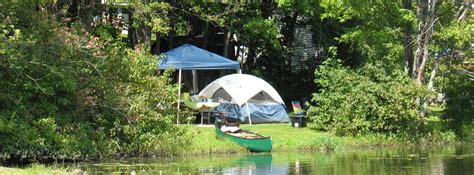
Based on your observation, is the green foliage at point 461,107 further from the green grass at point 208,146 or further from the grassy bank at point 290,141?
the green grass at point 208,146

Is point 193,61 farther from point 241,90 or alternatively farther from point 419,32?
point 419,32

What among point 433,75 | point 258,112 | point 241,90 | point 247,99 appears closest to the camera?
point 433,75

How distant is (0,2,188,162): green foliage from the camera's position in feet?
64.6

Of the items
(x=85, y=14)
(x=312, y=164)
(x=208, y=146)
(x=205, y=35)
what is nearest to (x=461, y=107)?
(x=312, y=164)

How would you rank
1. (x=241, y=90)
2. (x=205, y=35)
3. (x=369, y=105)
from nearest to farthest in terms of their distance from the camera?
1. (x=369, y=105)
2. (x=241, y=90)
3. (x=205, y=35)

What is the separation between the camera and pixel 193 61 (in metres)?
29.4

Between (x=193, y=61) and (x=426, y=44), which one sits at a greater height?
(x=426, y=44)

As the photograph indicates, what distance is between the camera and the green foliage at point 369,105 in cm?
2631

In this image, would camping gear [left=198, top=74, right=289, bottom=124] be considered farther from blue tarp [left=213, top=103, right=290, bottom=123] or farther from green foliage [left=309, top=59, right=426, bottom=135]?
→ green foliage [left=309, top=59, right=426, bottom=135]

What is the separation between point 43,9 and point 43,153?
13.5 feet

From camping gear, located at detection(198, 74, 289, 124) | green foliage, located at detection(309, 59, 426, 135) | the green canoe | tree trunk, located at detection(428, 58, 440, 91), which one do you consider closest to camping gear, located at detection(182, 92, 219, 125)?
camping gear, located at detection(198, 74, 289, 124)

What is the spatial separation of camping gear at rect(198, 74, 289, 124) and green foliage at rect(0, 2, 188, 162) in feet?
18.8

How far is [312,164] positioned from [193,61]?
1009 centimetres

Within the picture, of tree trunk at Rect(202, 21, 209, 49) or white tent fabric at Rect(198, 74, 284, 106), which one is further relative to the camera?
tree trunk at Rect(202, 21, 209, 49)
